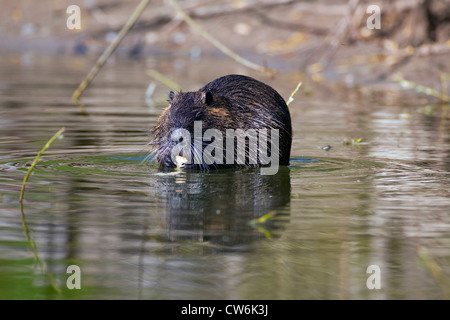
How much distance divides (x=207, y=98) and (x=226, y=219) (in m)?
1.87

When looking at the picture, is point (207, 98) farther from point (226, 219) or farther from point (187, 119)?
point (226, 219)

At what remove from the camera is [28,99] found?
33.1ft

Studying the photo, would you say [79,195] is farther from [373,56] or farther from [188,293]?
[373,56]

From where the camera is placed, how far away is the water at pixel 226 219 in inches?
131

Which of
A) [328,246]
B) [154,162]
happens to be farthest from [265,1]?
[328,246]

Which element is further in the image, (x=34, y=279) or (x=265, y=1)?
(x=265, y=1)

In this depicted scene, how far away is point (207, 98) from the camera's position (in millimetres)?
6059

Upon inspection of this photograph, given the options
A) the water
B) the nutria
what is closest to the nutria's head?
the nutria

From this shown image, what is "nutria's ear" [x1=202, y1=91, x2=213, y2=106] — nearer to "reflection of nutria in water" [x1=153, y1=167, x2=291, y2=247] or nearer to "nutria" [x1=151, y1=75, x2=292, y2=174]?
"nutria" [x1=151, y1=75, x2=292, y2=174]

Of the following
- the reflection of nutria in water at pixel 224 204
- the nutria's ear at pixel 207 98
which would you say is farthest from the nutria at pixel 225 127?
the reflection of nutria in water at pixel 224 204

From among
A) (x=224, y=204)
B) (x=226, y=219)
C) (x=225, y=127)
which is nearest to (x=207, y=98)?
(x=225, y=127)

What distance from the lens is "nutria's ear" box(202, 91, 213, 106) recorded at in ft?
19.7

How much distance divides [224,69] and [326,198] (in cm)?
893
